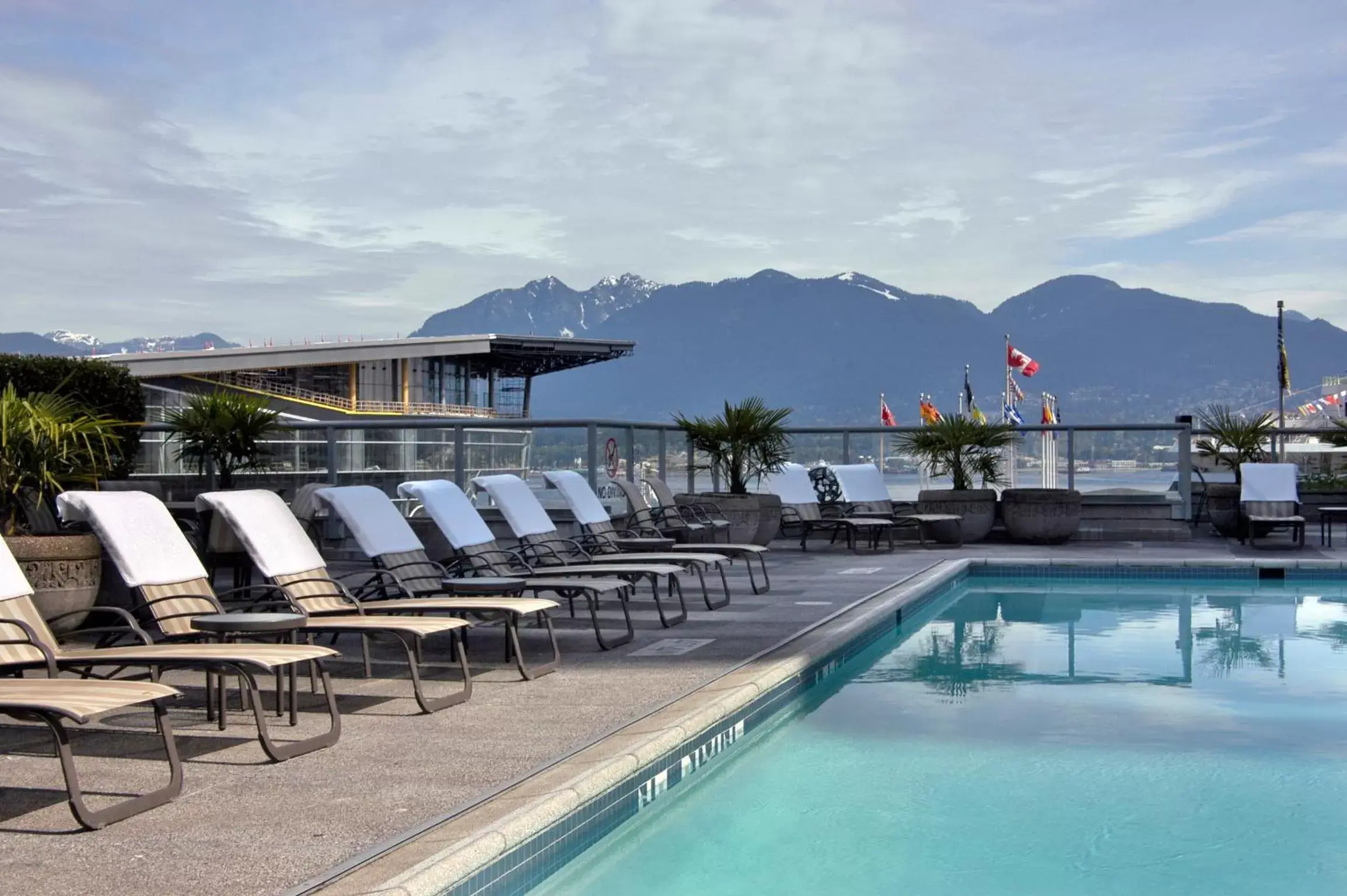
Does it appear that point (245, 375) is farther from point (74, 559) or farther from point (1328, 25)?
point (74, 559)

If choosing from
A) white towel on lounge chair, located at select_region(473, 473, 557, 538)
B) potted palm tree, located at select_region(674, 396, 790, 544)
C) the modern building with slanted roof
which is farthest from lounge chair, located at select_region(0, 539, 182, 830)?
the modern building with slanted roof

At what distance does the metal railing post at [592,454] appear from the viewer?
11.6 meters

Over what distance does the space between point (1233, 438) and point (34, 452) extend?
487 inches

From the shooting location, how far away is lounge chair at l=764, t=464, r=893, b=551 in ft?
44.4

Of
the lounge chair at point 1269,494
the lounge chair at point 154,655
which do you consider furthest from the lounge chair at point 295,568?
the lounge chair at point 1269,494

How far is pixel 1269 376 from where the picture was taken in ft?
623

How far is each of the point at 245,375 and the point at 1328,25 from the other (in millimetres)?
57098

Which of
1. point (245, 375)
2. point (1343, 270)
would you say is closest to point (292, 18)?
point (1343, 270)

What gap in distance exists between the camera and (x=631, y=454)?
12398 millimetres

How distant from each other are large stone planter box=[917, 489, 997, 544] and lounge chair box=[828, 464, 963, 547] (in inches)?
4.3

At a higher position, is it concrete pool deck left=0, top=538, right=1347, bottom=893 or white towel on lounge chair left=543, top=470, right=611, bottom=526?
white towel on lounge chair left=543, top=470, right=611, bottom=526

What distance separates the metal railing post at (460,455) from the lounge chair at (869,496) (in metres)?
4.21

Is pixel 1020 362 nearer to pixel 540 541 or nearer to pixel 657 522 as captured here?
pixel 657 522

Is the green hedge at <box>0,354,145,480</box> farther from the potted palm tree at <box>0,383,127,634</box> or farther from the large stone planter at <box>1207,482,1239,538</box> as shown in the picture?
the large stone planter at <box>1207,482,1239,538</box>
